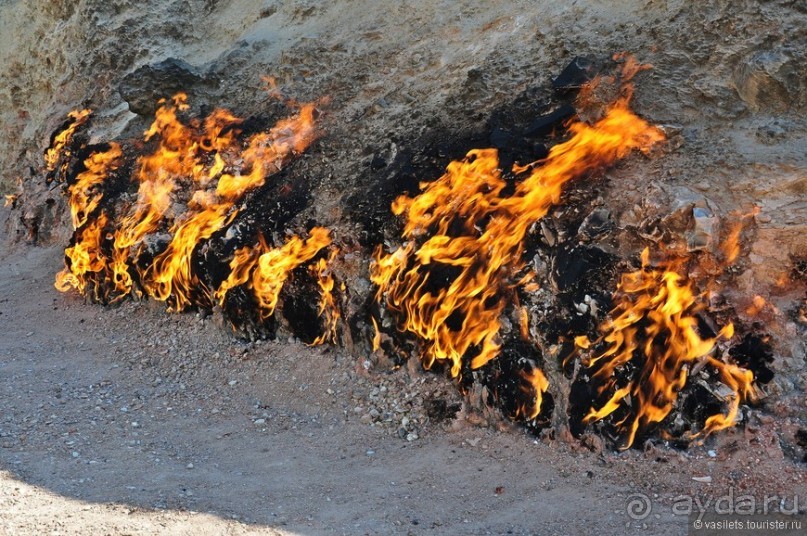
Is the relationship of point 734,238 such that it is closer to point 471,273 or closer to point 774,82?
point 774,82

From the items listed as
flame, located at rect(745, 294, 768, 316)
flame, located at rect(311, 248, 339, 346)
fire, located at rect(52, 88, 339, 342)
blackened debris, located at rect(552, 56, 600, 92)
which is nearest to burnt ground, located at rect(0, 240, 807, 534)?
flame, located at rect(311, 248, 339, 346)

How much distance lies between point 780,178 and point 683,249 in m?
0.85

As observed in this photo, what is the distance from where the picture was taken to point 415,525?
14.5ft

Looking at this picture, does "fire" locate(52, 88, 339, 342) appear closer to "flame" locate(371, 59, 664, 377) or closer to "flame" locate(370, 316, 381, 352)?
"flame" locate(370, 316, 381, 352)

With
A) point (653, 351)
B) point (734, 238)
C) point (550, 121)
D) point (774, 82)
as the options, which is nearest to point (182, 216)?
point (550, 121)

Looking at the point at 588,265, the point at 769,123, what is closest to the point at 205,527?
the point at 588,265

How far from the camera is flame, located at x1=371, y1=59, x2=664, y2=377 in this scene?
547cm

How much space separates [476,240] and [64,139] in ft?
19.2

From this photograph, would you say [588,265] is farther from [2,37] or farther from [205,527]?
[2,37]

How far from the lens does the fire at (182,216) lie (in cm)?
658

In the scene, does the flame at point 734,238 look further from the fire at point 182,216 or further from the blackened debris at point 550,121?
the fire at point 182,216

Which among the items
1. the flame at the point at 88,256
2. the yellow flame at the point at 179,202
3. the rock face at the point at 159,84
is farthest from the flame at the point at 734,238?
the flame at the point at 88,256

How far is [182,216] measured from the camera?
7.32 metres

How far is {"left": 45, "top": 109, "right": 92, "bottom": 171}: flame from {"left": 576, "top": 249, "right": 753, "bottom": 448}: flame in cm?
675
